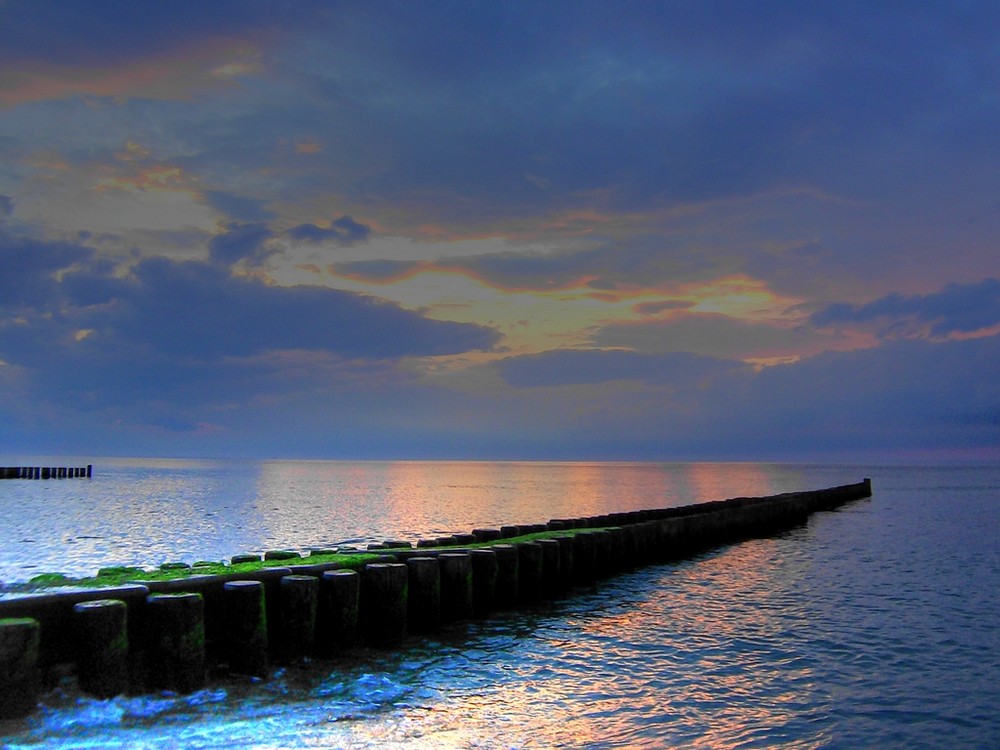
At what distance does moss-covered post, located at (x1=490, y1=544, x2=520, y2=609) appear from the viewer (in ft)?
53.4

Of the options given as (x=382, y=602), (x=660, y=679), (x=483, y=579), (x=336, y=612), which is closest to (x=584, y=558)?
(x=483, y=579)

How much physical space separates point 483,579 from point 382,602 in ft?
11.5

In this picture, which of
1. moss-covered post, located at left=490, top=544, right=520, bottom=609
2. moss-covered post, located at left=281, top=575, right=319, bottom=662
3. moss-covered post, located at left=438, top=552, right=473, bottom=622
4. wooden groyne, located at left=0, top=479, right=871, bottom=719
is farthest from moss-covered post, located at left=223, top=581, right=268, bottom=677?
moss-covered post, located at left=490, top=544, right=520, bottom=609

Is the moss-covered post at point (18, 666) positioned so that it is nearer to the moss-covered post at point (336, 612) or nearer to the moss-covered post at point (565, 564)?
the moss-covered post at point (336, 612)

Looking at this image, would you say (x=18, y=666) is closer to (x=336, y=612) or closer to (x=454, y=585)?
(x=336, y=612)

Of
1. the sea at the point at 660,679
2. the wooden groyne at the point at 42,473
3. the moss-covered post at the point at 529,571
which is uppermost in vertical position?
the wooden groyne at the point at 42,473

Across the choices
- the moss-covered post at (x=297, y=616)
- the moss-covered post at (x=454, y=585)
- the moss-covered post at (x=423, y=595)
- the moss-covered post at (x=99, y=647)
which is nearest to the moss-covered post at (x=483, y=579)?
the moss-covered post at (x=454, y=585)

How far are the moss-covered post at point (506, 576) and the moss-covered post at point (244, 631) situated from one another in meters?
6.66

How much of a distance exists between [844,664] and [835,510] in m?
45.2

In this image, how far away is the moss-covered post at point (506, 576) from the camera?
16.3m

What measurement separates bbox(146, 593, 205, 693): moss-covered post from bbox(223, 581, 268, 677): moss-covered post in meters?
0.73

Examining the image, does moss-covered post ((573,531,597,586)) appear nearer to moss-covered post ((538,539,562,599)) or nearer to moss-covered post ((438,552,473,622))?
moss-covered post ((538,539,562,599))

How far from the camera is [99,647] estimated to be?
8.73 meters

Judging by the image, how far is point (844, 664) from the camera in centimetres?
1277
